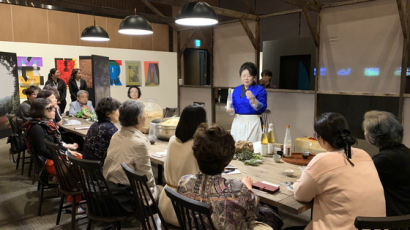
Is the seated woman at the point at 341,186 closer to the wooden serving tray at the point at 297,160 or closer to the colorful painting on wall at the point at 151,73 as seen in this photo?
the wooden serving tray at the point at 297,160

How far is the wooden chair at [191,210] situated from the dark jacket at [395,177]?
106 centimetres

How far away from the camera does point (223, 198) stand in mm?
1391

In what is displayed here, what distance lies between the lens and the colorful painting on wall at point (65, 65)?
754cm

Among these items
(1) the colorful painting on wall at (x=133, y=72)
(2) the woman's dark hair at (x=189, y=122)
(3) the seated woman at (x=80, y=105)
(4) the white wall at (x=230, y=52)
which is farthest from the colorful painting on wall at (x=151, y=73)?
(2) the woman's dark hair at (x=189, y=122)

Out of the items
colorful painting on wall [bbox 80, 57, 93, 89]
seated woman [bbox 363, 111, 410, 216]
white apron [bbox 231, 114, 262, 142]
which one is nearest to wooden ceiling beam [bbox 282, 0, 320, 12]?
white apron [bbox 231, 114, 262, 142]

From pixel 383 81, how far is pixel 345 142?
3.22m

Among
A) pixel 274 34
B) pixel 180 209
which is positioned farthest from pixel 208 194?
pixel 274 34

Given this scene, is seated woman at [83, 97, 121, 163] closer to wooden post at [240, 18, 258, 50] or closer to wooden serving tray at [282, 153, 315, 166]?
wooden serving tray at [282, 153, 315, 166]

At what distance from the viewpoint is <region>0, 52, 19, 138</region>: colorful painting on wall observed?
20.0 feet

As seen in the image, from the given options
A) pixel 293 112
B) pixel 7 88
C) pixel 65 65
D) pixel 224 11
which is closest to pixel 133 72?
pixel 65 65

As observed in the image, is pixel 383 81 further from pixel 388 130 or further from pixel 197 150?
pixel 197 150

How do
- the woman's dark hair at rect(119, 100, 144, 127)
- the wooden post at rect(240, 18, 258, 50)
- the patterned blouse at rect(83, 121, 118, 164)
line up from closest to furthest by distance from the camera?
the woman's dark hair at rect(119, 100, 144, 127) → the patterned blouse at rect(83, 121, 118, 164) → the wooden post at rect(240, 18, 258, 50)

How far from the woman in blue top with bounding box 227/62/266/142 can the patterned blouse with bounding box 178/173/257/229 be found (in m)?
2.18

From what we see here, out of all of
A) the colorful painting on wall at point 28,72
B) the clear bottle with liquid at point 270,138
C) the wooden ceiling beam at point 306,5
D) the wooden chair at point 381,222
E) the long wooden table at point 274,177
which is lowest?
the long wooden table at point 274,177
